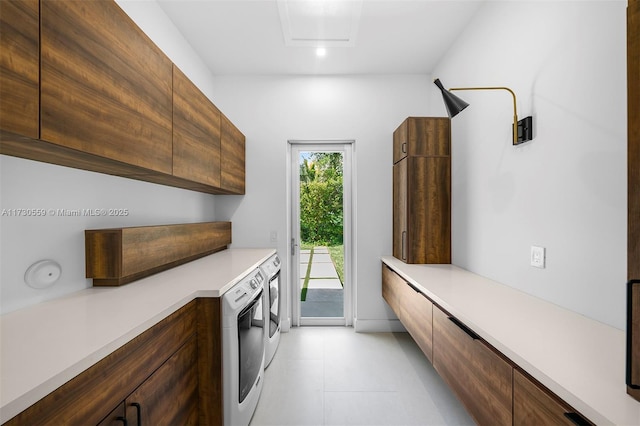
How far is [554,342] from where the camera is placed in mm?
992

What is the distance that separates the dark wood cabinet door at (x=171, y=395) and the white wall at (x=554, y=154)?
179 centimetres

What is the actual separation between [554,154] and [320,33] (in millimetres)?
1905

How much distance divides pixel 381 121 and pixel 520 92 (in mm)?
1533

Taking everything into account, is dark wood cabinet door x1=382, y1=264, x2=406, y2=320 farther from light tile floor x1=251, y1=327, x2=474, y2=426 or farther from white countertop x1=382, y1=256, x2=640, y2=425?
white countertop x1=382, y1=256, x2=640, y2=425

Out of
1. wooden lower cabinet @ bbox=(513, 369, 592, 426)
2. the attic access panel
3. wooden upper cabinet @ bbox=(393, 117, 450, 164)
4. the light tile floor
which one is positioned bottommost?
the light tile floor

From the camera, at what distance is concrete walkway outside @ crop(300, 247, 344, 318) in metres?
3.23

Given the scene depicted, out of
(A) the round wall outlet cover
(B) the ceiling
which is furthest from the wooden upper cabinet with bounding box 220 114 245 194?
(A) the round wall outlet cover

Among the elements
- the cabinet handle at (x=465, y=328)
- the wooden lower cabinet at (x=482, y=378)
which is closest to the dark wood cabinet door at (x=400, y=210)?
the wooden lower cabinet at (x=482, y=378)

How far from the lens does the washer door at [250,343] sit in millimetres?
1594

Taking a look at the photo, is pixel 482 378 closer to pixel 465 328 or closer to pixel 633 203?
pixel 465 328

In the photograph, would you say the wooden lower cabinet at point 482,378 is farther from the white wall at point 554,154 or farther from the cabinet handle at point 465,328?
the white wall at point 554,154

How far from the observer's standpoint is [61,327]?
3.18 ft

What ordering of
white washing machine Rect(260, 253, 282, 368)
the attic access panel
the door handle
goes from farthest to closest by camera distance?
the door handle → white washing machine Rect(260, 253, 282, 368) → the attic access panel

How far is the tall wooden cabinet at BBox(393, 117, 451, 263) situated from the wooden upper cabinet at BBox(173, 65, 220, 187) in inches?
62.8
